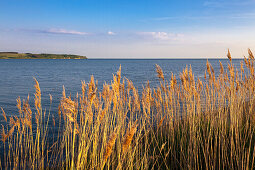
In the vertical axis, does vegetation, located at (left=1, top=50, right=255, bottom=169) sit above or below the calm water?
above

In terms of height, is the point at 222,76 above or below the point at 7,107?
above

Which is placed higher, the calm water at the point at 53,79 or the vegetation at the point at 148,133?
the vegetation at the point at 148,133

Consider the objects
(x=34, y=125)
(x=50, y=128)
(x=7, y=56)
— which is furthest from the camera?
(x=7, y=56)

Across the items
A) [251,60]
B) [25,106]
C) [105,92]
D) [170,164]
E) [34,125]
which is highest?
[251,60]

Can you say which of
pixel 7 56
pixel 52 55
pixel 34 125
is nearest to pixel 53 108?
pixel 34 125

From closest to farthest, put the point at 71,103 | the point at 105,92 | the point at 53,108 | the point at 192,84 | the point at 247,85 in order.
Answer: the point at 71,103
the point at 105,92
the point at 192,84
the point at 247,85
the point at 53,108

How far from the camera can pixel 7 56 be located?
146 meters

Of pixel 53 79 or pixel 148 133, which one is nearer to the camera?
pixel 148 133

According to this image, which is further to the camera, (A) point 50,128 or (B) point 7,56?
(B) point 7,56

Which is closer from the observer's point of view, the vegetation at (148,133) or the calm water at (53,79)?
the vegetation at (148,133)

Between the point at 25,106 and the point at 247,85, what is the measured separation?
5.05 metres

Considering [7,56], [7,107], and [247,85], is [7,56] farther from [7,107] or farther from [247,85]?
[247,85]

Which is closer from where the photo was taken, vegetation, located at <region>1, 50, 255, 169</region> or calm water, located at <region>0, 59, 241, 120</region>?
vegetation, located at <region>1, 50, 255, 169</region>

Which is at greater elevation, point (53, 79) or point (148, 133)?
point (148, 133)
